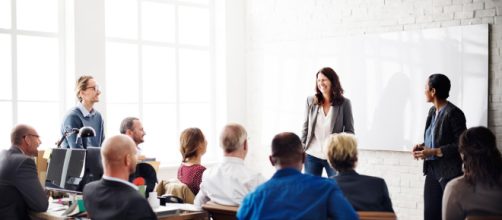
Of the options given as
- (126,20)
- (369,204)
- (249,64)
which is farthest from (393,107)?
(369,204)

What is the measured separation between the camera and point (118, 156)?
142 inches

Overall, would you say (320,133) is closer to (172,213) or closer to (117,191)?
(172,213)

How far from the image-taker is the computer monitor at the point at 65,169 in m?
4.35

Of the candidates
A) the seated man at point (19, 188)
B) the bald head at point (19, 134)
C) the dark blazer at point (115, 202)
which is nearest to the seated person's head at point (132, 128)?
the bald head at point (19, 134)

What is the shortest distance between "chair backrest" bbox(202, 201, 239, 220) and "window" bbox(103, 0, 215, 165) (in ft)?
13.6

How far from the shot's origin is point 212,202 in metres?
4.11

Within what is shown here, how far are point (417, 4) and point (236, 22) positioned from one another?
2807mm

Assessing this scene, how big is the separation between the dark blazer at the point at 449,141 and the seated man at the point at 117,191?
2773mm

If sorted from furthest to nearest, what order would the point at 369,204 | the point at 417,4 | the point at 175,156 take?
the point at 175,156 → the point at 417,4 → the point at 369,204

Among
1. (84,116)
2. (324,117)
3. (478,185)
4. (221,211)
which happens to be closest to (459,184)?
(478,185)

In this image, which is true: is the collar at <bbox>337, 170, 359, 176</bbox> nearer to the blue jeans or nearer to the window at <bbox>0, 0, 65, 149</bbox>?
the blue jeans

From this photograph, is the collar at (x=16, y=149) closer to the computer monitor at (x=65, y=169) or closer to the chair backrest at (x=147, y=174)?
the computer monitor at (x=65, y=169)

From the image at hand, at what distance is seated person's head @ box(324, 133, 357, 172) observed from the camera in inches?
147

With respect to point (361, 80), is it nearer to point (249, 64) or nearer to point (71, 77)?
point (249, 64)
